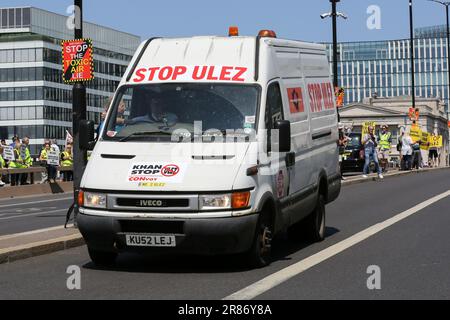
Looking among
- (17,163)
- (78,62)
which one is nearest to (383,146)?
(17,163)

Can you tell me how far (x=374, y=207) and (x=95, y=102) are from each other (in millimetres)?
107418

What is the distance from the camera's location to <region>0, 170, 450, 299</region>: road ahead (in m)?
7.52

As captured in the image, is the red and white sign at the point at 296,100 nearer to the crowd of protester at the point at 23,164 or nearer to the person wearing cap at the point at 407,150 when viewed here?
the crowd of protester at the point at 23,164

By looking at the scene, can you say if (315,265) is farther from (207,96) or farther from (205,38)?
(205,38)

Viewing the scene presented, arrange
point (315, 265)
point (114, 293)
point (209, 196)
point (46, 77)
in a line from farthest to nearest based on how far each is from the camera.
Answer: point (46, 77), point (315, 265), point (209, 196), point (114, 293)

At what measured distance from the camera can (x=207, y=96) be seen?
955cm

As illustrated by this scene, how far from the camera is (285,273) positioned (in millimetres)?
8641

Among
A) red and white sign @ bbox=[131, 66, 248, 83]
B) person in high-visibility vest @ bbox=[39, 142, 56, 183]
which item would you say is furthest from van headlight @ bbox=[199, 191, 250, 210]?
person in high-visibility vest @ bbox=[39, 142, 56, 183]

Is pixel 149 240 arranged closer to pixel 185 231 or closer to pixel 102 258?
pixel 185 231

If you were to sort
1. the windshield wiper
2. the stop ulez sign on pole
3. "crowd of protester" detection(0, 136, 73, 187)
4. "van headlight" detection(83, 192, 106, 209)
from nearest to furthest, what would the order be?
"van headlight" detection(83, 192, 106, 209)
the windshield wiper
the stop ulez sign on pole
"crowd of protester" detection(0, 136, 73, 187)

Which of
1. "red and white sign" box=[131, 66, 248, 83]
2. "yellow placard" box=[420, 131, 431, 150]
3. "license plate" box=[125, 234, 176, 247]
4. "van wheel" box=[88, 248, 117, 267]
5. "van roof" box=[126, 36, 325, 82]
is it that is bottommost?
"van wheel" box=[88, 248, 117, 267]

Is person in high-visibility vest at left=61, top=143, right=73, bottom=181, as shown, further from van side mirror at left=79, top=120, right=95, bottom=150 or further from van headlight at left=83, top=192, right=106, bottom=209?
van headlight at left=83, top=192, right=106, bottom=209

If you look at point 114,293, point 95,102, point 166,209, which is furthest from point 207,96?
point 95,102

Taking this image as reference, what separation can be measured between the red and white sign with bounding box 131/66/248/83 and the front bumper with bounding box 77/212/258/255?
5.89 ft
